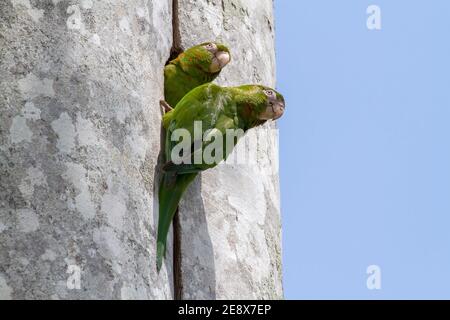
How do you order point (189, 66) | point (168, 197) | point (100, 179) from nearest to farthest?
point (100, 179), point (168, 197), point (189, 66)

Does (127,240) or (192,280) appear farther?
(192,280)

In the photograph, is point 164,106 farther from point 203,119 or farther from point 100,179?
point 100,179

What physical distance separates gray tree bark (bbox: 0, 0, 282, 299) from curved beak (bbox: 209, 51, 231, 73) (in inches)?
9.2

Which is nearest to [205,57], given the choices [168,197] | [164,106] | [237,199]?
[164,106]

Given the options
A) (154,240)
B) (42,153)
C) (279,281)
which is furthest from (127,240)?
(279,281)

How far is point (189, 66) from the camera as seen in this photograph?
4598mm

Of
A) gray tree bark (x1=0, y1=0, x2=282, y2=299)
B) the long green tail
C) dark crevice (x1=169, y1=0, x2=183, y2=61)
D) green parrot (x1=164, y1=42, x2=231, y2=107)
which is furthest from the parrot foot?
dark crevice (x1=169, y1=0, x2=183, y2=61)

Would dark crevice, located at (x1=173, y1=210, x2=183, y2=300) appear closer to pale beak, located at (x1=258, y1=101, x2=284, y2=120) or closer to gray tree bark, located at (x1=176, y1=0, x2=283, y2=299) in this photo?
gray tree bark, located at (x1=176, y1=0, x2=283, y2=299)

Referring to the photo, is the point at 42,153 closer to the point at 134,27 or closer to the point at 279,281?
the point at 134,27

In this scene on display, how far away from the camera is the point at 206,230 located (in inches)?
168

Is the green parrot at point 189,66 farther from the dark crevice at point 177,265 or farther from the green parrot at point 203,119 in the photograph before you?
the dark crevice at point 177,265

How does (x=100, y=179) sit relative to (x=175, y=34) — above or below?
below

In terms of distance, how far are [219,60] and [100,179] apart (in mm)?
1179
